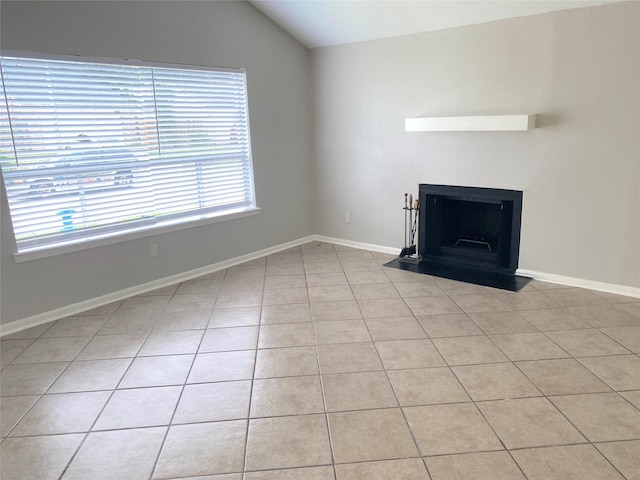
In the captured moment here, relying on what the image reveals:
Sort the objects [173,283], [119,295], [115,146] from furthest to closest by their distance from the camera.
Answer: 1. [173,283]
2. [119,295]
3. [115,146]

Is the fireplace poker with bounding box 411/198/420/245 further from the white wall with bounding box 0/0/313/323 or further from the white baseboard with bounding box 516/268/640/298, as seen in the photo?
the white wall with bounding box 0/0/313/323

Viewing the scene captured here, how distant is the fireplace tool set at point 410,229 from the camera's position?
447cm

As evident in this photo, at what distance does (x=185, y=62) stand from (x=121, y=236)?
5.31 ft

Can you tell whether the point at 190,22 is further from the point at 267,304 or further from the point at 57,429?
the point at 57,429

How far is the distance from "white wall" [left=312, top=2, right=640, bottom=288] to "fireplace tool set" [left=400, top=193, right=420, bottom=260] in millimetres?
88

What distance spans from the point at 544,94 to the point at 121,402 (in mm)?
3689

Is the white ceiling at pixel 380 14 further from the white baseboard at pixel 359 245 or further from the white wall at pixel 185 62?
the white baseboard at pixel 359 245

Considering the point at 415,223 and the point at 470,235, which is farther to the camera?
the point at 415,223

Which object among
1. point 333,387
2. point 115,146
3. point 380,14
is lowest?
point 333,387

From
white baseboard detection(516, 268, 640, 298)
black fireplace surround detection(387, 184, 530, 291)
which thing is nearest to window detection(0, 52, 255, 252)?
black fireplace surround detection(387, 184, 530, 291)

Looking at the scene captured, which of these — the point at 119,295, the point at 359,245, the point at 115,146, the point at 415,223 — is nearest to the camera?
the point at 115,146

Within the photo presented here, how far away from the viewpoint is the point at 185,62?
387cm

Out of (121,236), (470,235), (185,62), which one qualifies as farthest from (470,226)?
(121,236)

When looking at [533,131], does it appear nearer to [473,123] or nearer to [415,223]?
[473,123]
